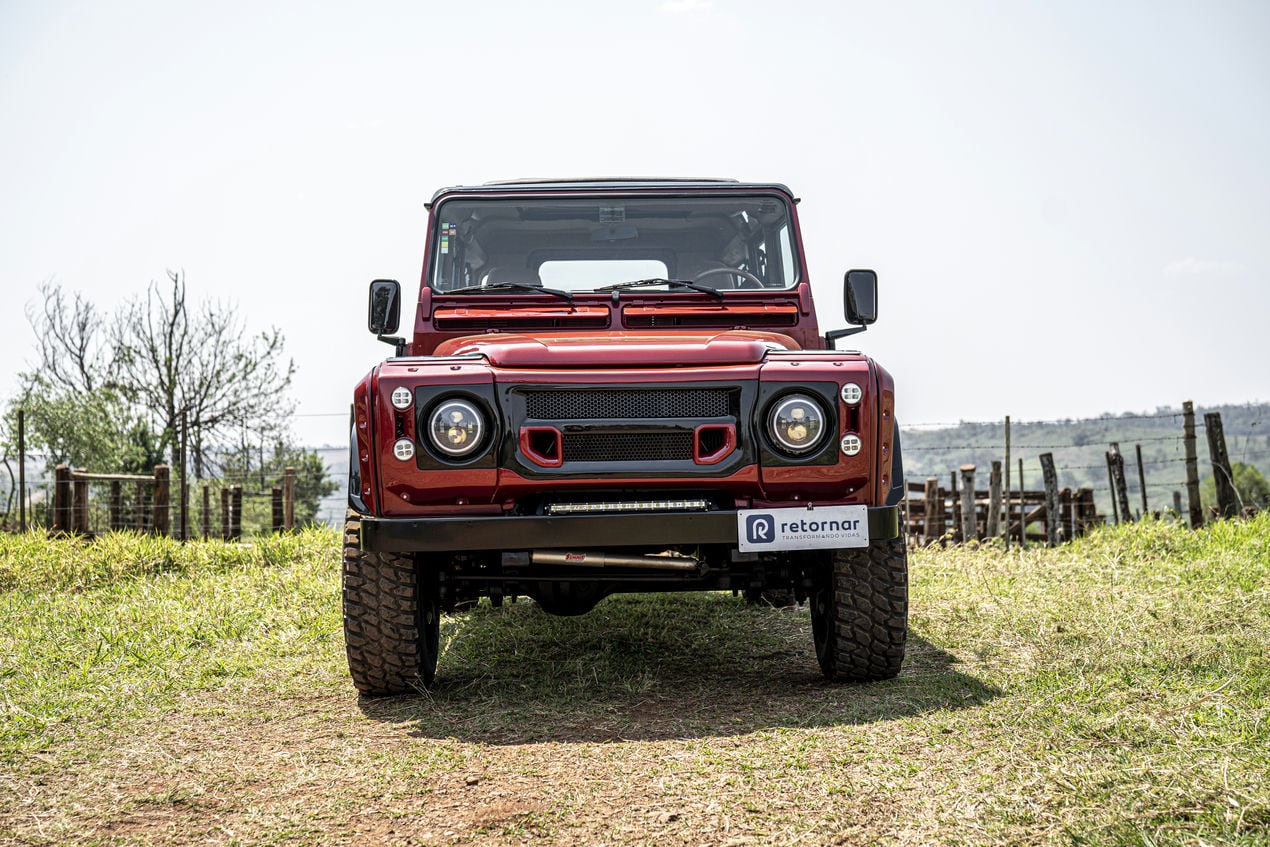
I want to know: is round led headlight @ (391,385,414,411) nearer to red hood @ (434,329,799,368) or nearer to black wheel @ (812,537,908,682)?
red hood @ (434,329,799,368)

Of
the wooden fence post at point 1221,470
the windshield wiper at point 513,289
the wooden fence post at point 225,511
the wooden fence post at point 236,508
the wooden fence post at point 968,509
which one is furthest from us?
the wooden fence post at point 225,511

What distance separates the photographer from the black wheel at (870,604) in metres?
4.14

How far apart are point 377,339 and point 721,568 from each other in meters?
2.18

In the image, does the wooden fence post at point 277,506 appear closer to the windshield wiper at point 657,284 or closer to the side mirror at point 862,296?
the windshield wiper at point 657,284

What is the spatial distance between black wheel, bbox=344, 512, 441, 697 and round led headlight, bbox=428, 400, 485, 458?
46cm

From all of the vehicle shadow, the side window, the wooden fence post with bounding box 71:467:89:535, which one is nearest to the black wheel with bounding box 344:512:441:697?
the vehicle shadow

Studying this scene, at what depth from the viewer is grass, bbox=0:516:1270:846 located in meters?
2.74

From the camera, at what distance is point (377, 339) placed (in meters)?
5.23

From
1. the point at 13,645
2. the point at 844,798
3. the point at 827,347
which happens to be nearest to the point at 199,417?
the point at 13,645

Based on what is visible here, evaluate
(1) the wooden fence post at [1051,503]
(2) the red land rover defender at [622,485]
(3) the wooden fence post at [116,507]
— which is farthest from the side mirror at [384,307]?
(3) the wooden fence post at [116,507]

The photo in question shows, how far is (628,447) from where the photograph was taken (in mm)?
3902

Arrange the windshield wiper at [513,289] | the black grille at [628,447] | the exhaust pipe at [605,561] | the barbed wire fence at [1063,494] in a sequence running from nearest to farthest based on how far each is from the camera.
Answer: the black grille at [628,447] → the exhaust pipe at [605,561] → the windshield wiper at [513,289] → the barbed wire fence at [1063,494]

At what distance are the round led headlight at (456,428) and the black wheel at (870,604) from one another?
4.93 ft

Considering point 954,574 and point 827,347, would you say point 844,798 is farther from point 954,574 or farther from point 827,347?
point 954,574
